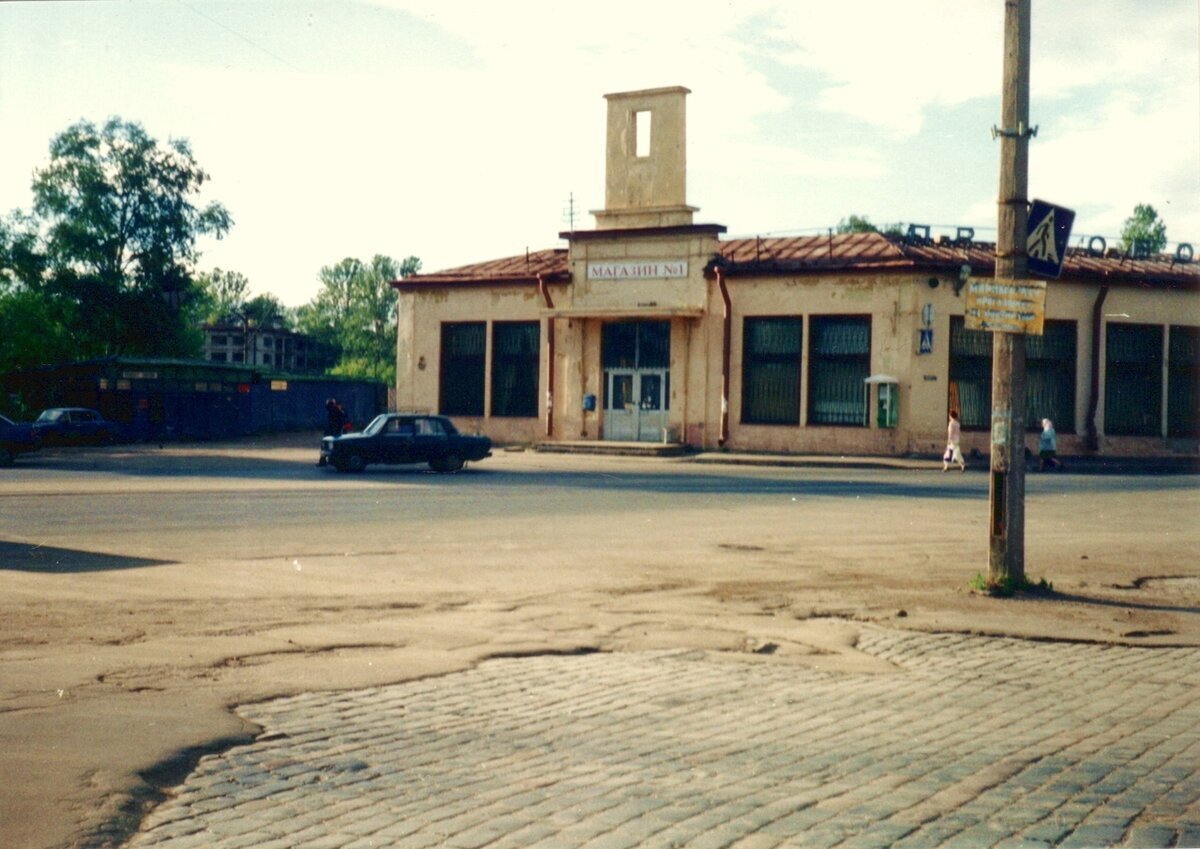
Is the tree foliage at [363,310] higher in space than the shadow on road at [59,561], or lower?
higher

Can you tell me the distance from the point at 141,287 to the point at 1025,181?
190ft

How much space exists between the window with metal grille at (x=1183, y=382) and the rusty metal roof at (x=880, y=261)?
1.72 m

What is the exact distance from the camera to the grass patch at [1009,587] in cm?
A: 1167

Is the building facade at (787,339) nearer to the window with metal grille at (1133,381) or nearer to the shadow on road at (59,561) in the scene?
the window with metal grille at (1133,381)

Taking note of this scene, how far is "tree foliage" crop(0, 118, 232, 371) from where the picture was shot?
6150cm

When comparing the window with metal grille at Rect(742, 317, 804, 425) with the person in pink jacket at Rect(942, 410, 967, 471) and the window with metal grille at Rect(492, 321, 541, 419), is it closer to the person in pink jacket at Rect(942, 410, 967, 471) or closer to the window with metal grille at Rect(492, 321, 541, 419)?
the person in pink jacket at Rect(942, 410, 967, 471)

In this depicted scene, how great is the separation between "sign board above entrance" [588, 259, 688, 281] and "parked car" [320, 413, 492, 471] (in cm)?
1318

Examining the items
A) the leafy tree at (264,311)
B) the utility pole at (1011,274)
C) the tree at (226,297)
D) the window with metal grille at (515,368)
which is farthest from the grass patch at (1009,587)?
the leafy tree at (264,311)

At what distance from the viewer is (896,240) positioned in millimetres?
41406

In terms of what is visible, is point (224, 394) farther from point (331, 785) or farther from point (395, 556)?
point (331, 785)

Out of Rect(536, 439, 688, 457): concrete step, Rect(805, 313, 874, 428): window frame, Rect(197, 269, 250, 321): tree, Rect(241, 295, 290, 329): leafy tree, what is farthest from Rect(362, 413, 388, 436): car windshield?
Rect(241, 295, 290, 329): leafy tree

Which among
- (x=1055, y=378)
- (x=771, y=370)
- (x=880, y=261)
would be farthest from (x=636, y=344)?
(x=1055, y=378)

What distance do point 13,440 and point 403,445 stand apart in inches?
412

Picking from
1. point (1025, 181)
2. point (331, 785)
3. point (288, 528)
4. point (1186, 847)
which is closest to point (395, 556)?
point (288, 528)
